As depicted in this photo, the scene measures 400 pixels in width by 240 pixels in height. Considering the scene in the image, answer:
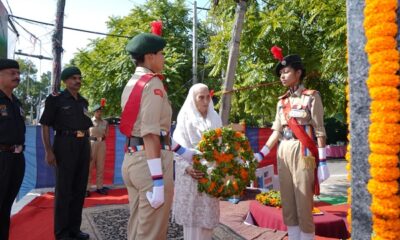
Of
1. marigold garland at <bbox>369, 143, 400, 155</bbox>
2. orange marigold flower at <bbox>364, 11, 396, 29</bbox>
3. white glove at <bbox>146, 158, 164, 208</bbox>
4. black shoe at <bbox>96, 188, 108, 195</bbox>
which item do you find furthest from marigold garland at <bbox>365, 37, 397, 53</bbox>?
black shoe at <bbox>96, 188, 108, 195</bbox>

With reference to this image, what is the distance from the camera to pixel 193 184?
365 cm

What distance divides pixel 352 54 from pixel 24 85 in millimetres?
71874

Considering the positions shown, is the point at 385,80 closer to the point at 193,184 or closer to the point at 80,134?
the point at 193,184

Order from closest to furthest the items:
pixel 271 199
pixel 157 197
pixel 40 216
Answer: pixel 157 197, pixel 271 199, pixel 40 216

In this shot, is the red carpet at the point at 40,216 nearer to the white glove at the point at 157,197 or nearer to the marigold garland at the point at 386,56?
the white glove at the point at 157,197

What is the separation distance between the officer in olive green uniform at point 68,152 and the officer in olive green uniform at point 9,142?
50cm

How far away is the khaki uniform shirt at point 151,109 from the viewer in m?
2.51

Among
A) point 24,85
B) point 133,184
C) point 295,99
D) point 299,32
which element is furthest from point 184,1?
point 24,85

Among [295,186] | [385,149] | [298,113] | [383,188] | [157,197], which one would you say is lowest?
[295,186]

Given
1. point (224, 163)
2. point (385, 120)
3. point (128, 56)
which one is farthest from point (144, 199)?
point (128, 56)

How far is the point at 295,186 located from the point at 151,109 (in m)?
1.92

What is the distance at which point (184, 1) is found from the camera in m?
21.1

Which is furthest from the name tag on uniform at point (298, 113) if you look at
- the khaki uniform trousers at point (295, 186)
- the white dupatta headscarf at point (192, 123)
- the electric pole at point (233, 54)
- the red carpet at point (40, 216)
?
the electric pole at point (233, 54)

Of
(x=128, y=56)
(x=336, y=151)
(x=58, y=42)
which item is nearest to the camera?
(x=58, y=42)
